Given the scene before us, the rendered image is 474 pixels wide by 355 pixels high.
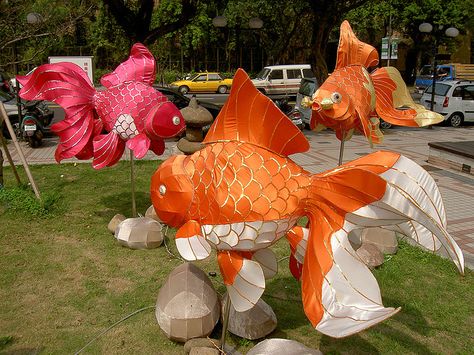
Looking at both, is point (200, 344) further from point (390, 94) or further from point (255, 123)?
point (390, 94)

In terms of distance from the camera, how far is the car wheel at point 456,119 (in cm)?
1538

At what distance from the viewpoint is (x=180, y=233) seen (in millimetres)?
2891

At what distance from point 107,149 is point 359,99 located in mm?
2873

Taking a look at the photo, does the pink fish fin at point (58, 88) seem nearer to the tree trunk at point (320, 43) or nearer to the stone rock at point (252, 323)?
the stone rock at point (252, 323)

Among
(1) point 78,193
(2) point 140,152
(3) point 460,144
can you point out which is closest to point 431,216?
(2) point 140,152

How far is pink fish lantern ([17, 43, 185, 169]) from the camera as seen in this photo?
5293 millimetres

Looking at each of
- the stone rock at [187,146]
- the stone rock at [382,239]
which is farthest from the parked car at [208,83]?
the stone rock at [187,146]

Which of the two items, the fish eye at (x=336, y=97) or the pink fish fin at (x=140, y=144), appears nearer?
the fish eye at (x=336, y=97)

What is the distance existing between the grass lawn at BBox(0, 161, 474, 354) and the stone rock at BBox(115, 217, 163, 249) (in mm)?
95

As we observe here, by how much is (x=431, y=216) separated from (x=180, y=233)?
142 centimetres

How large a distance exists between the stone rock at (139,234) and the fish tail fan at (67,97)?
3.49ft

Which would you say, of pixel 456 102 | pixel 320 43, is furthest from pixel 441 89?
pixel 320 43

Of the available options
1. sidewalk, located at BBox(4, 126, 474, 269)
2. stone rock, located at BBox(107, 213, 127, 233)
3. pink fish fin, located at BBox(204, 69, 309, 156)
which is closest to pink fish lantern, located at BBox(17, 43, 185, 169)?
stone rock, located at BBox(107, 213, 127, 233)

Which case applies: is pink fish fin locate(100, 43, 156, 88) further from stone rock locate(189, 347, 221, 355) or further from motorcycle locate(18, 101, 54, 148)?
motorcycle locate(18, 101, 54, 148)
